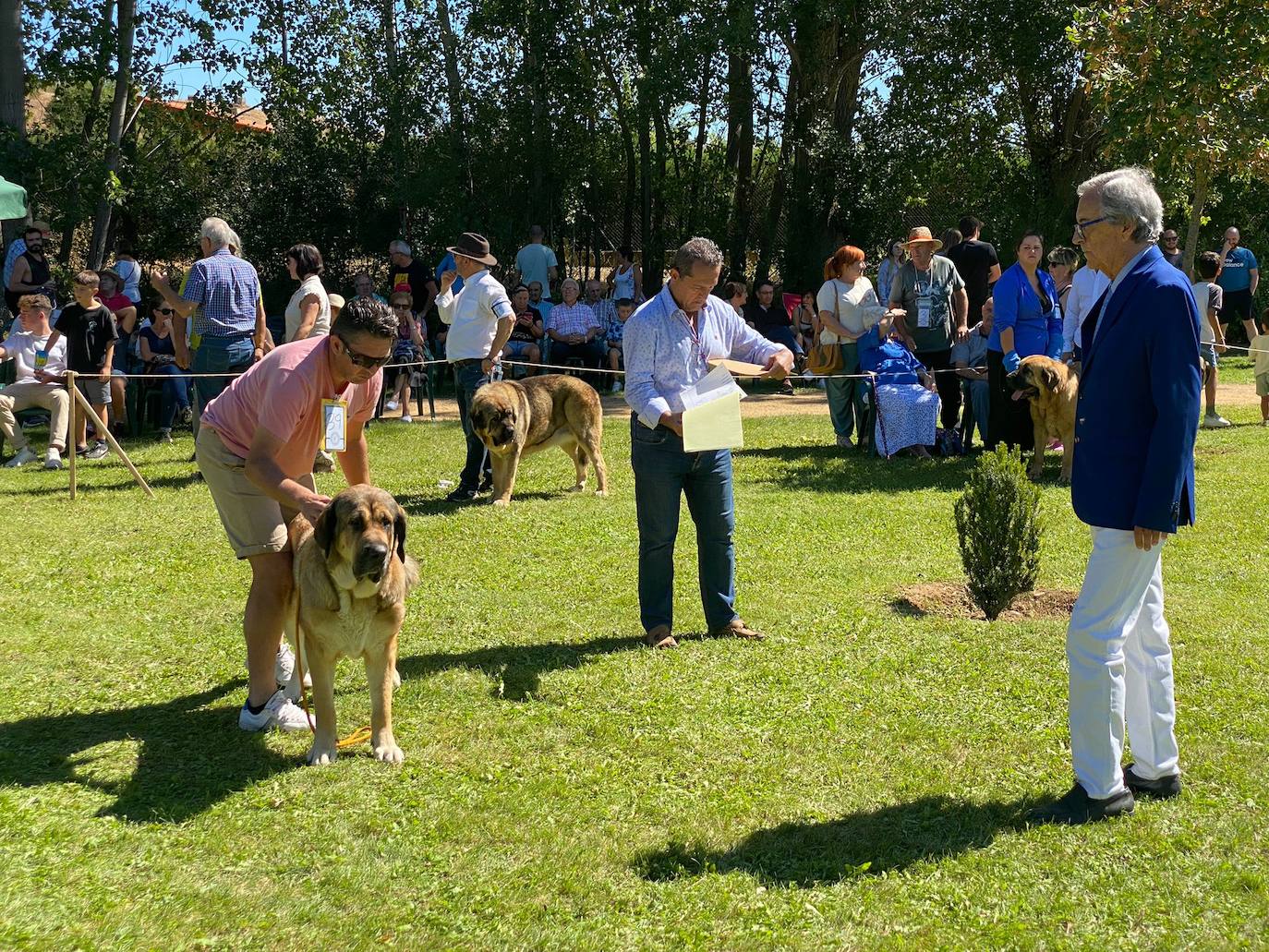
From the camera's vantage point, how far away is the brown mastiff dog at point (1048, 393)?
10508 mm

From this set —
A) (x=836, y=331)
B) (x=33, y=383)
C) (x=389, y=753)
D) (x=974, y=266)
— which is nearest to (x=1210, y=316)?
(x=974, y=266)

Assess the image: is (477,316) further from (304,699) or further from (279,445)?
(279,445)

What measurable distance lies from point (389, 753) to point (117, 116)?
15.3m

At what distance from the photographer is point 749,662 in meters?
6.02

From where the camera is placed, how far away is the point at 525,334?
656 inches

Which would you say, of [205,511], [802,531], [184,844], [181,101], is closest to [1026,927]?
[184,844]

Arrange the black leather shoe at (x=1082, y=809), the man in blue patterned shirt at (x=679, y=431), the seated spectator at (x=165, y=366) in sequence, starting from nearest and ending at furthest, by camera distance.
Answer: the black leather shoe at (x=1082, y=809) < the man in blue patterned shirt at (x=679, y=431) < the seated spectator at (x=165, y=366)

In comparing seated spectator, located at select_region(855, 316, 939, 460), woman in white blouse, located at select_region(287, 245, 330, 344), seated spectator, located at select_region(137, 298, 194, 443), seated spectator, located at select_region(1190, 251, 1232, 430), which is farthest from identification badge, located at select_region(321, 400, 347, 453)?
seated spectator, located at select_region(1190, 251, 1232, 430)

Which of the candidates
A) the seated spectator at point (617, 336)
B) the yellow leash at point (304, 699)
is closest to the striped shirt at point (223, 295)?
the yellow leash at point (304, 699)

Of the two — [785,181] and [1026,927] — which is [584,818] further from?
[785,181]

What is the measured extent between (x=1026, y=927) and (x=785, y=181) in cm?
1848

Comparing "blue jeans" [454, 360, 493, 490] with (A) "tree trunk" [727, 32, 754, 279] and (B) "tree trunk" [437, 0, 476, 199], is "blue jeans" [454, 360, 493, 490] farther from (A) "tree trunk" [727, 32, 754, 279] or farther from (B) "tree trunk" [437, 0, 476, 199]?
(A) "tree trunk" [727, 32, 754, 279]

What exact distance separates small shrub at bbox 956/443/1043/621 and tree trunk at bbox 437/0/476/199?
14.6 m

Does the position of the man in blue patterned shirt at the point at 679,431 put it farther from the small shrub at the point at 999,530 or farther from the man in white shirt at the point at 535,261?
the man in white shirt at the point at 535,261
